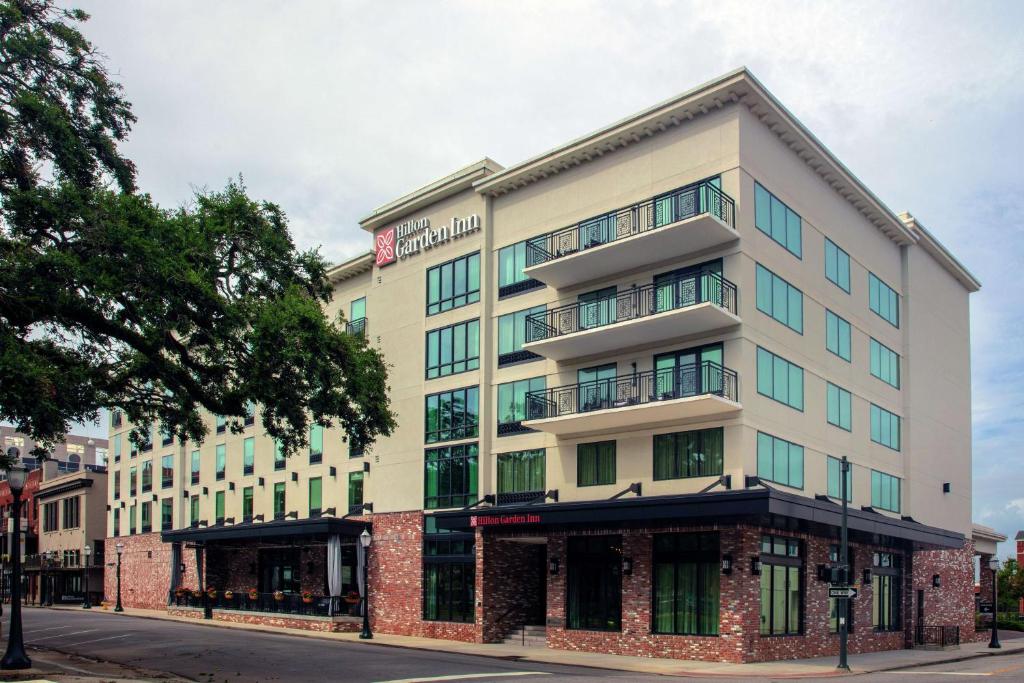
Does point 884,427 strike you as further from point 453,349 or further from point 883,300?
point 453,349

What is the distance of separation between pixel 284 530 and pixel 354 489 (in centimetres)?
336

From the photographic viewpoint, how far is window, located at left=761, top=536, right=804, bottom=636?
96.8ft

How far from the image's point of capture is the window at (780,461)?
30109 millimetres

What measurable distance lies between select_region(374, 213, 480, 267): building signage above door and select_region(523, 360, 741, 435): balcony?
7823 mm

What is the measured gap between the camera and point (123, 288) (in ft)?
65.4

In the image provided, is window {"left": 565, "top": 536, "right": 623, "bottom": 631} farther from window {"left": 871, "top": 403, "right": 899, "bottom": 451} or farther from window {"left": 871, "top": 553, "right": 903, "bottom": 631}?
window {"left": 871, "top": 403, "right": 899, "bottom": 451}

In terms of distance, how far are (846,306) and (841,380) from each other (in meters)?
2.83

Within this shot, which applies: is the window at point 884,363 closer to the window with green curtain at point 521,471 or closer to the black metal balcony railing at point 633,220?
the black metal balcony railing at point 633,220

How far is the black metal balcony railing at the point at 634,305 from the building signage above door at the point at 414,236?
5738 mm

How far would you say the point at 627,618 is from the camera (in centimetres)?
3070

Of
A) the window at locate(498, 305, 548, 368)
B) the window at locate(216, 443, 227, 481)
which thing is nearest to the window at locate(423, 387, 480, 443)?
the window at locate(498, 305, 548, 368)

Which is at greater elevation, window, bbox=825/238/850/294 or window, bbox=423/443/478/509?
window, bbox=825/238/850/294

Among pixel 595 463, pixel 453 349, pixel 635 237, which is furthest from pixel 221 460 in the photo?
pixel 635 237

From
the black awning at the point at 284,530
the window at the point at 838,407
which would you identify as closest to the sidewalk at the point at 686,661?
the black awning at the point at 284,530
